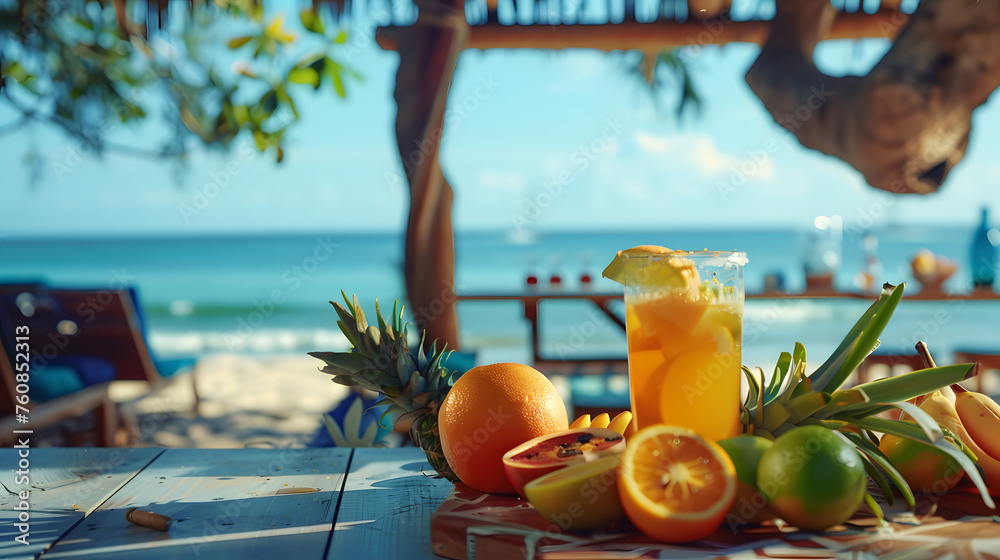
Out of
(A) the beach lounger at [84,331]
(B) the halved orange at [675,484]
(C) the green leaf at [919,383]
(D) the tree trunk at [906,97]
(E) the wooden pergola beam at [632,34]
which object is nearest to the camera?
(B) the halved orange at [675,484]

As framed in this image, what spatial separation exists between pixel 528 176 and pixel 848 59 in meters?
18.9

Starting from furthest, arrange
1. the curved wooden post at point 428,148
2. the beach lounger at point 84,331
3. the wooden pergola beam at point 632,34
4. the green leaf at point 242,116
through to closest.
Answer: the beach lounger at point 84,331
the wooden pergola beam at point 632,34
the curved wooden post at point 428,148
the green leaf at point 242,116

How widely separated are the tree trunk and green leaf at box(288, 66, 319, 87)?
1.32 m

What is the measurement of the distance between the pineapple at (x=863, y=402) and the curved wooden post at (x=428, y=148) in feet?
6.12

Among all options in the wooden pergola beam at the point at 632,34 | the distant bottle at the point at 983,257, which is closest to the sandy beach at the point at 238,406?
the wooden pergola beam at the point at 632,34

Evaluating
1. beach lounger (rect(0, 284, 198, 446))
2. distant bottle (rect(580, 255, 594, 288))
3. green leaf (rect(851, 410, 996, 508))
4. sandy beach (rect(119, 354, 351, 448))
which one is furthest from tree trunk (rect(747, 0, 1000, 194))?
beach lounger (rect(0, 284, 198, 446))

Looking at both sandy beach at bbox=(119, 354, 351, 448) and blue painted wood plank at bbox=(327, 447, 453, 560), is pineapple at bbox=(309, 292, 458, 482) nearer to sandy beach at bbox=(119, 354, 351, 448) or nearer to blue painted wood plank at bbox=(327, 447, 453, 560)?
blue painted wood plank at bbox=(327, 447, 453, 560)

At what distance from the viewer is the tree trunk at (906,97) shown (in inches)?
57.9

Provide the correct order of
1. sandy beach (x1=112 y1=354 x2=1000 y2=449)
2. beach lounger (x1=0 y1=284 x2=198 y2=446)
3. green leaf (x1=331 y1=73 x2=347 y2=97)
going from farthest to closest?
1. sandy beach (x1=112 y1=354 x2=1000 y2=449)
2. beach lounger (x1=0 y1=284 x2=198 y2=446)
3. green leaf (x1=331 y1=73 x2=347 y2=97)

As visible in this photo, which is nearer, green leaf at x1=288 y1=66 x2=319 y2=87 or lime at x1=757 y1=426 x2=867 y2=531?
lime at x1=757 y1=426 x2=867 y2=531

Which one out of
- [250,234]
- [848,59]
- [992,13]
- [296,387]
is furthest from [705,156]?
[992,13]

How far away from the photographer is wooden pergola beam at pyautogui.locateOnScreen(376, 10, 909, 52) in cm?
258

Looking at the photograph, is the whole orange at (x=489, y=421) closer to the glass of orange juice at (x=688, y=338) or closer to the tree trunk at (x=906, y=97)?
the glass of orange juice at (x=688, y=338)

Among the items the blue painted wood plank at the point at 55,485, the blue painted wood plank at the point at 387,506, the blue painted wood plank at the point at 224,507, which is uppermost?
the blue painted wood plank at the point at 55,485
